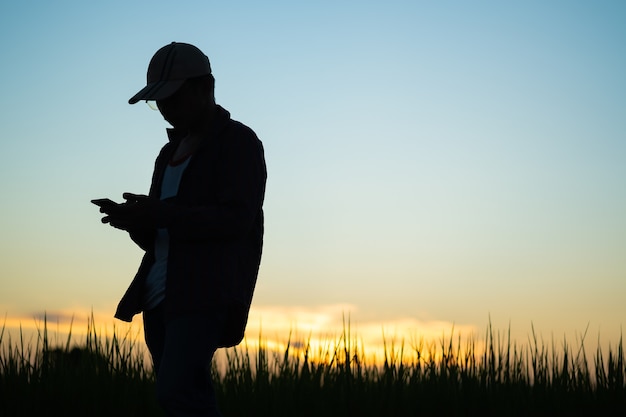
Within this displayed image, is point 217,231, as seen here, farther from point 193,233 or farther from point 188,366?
point 188,366

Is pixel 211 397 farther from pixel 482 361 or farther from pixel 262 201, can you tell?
pixel 482 361

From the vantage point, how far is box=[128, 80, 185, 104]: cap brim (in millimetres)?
A: 3189

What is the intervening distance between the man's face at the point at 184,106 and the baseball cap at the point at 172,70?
0.13 ft

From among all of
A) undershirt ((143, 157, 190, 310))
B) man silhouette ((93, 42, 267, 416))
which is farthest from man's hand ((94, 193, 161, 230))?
undershirt ((143, 157, 190, 310))

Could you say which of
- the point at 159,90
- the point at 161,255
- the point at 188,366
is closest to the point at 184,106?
the point at 159,90

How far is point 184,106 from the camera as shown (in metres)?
Result: 3.27

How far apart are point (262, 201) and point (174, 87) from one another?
0.59 m

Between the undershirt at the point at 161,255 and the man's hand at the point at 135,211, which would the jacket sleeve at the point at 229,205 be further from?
the undershirt at the point at 161,255

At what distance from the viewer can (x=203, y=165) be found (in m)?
3.25

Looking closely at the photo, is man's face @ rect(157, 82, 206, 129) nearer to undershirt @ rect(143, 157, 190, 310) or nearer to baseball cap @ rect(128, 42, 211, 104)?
baseball cap @ rect(128, 42, 211, 104)

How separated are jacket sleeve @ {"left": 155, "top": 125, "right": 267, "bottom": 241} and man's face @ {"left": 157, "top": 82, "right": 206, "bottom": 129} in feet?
0.54

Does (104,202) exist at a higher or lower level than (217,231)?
higher

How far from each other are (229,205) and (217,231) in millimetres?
117

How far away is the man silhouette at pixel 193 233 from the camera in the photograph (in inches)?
120
